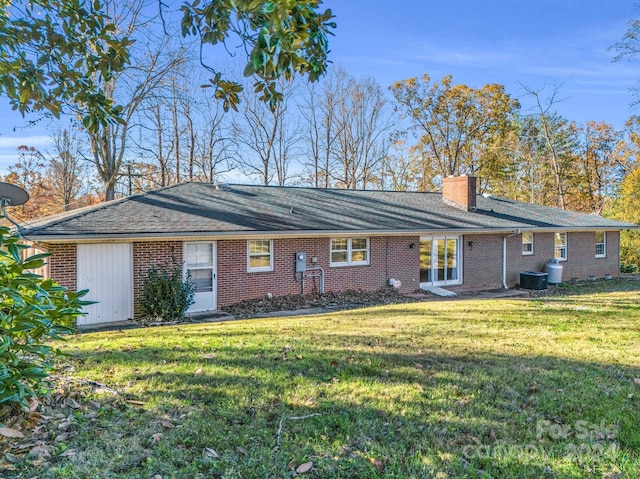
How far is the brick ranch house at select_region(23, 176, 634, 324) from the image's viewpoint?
10828 mm

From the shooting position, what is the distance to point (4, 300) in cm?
299

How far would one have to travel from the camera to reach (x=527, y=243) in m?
19.1

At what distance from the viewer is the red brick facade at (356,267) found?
37.2 feet

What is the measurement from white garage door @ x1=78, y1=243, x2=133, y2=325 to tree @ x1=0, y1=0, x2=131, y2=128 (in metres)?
6.50

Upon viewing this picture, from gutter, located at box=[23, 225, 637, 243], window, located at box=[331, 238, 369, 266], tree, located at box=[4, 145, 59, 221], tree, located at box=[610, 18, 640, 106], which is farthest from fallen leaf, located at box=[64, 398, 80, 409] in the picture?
tree, located at box=[4, 145, 59, 221]

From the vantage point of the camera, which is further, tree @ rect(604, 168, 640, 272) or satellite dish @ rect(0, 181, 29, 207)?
tree @ rect(604, 168, 640, 272)

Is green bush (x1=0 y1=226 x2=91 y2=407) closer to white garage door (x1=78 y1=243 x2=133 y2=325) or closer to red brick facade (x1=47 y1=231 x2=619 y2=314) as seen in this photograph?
white garage door (x1=78 y1=243 x2=133 y2=325)

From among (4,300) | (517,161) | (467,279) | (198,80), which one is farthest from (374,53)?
(517,161)

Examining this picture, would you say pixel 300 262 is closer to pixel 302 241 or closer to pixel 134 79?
pixel 302 241

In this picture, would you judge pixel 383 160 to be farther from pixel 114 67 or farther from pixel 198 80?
pixel 114 67

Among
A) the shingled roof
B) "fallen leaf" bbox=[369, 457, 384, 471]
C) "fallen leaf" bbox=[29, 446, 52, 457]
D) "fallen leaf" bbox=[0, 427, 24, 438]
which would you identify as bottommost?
"fallen leaf" bbox=[369, 457, 384, 471]

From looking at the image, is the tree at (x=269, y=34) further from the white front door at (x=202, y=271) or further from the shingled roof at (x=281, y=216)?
the white front door at (x=202, y=271)

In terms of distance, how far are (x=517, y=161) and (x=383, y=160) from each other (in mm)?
12381

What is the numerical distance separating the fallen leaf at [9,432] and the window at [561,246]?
71.9ft
